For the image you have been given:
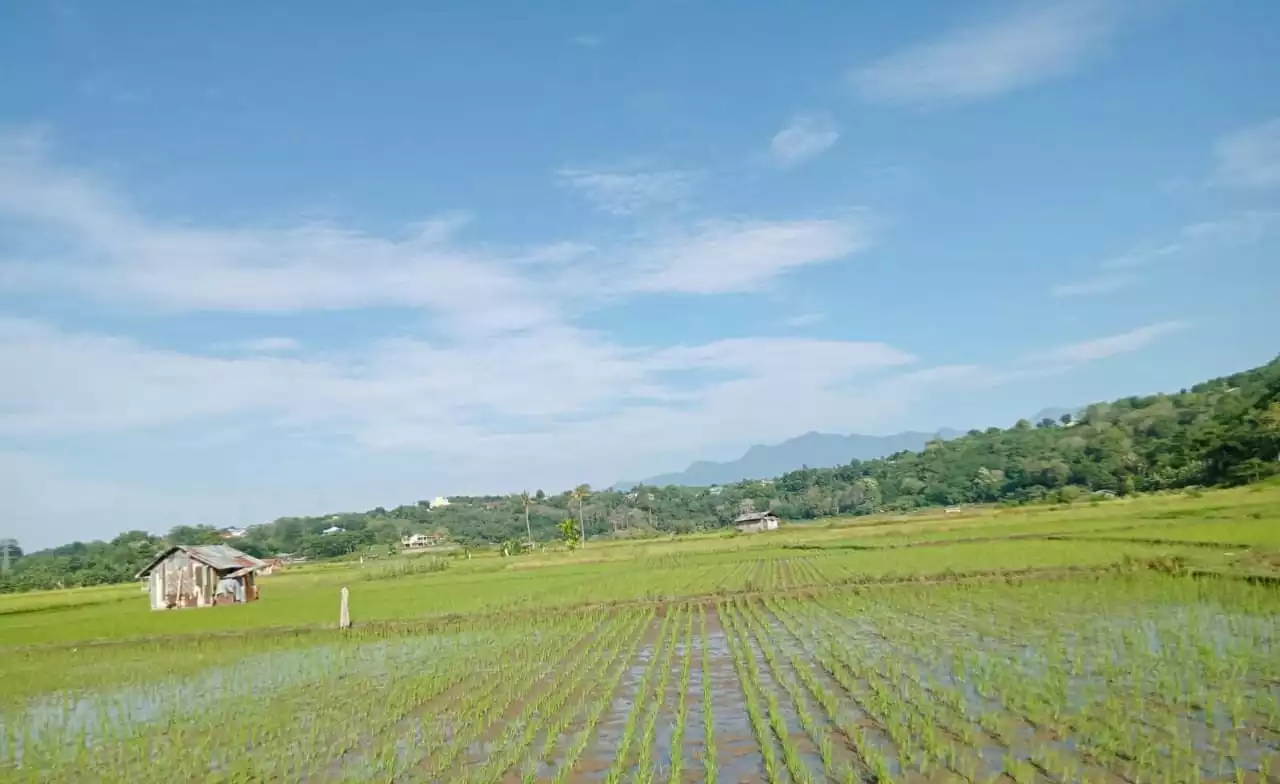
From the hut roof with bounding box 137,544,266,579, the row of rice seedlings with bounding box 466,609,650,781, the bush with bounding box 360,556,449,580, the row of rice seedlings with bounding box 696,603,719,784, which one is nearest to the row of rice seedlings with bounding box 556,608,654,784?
the row of rice seedlings with bounding box 466,609,650,781

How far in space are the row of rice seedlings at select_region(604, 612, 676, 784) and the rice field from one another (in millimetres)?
50

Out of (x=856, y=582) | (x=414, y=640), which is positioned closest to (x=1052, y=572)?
(x=856, y=582)

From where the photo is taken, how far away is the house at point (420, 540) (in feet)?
322

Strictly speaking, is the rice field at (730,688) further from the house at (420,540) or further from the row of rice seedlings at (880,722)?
the house at (420,540)

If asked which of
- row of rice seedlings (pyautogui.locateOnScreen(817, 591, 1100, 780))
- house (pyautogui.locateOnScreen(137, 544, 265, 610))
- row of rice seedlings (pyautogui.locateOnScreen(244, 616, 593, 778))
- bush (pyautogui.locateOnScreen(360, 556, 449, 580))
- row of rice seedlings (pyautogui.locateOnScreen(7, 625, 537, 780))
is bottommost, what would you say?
row of rice seedlings (pyautogui.locateOnScreen(817, 591, 1100, 780))

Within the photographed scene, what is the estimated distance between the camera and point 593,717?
930 centimetres

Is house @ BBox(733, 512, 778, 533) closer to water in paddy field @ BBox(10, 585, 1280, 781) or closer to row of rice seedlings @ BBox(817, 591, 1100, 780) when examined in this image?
water in paddy field @ BBox(10, 585, 1280, 781)

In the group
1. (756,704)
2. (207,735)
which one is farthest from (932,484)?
(207,735)

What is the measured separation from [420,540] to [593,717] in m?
96.6

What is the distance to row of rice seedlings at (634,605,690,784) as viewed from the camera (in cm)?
715

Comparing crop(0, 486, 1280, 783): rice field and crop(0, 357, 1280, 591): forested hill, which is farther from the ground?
crop(0, 357, 1280, 591): forested hill

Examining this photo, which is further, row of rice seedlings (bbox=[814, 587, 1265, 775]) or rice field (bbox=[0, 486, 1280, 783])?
rice field (bbox=[0, 486, 1280, 783])

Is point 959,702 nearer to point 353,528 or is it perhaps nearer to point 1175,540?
point 1175,540

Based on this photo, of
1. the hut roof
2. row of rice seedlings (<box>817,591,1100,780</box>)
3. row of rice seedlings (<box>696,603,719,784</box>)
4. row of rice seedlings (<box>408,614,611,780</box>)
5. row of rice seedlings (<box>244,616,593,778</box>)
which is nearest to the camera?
row of rice seedlings (<box>817,591,1100,780</box>)
